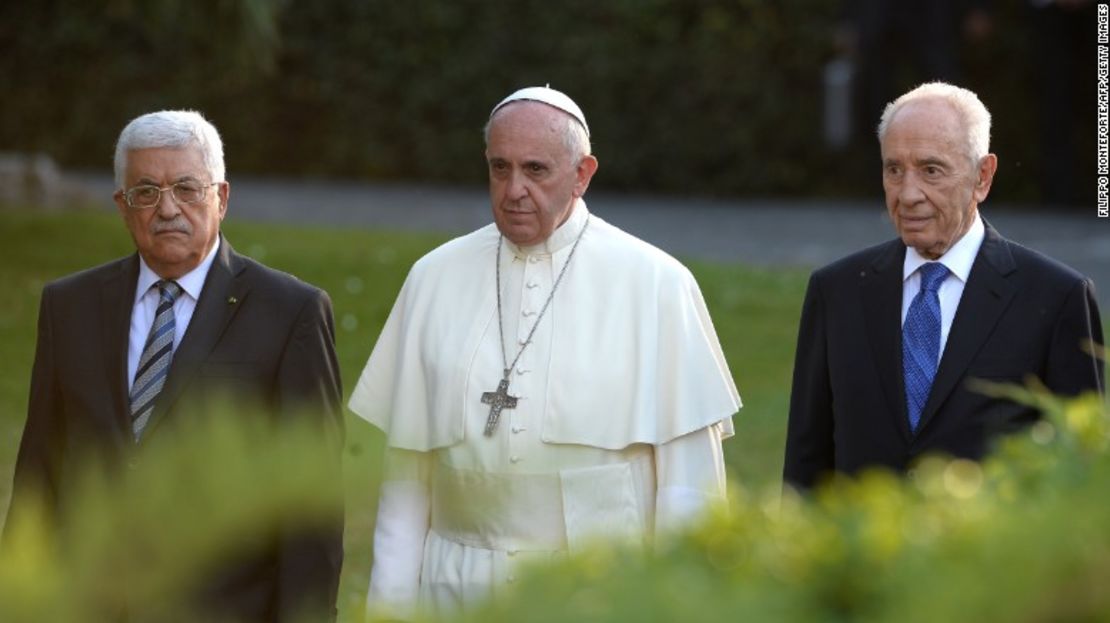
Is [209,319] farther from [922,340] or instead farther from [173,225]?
[922,340]

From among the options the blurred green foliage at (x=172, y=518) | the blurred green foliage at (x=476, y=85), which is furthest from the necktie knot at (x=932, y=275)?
the blurred green foliage at (x=476, y=85)

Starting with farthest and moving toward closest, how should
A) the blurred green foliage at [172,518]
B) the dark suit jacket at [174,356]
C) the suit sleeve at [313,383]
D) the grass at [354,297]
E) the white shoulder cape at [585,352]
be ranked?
the grass at [354,297]
the white shoulder cape at [585,352]
the dark suit jacket at [174,356]
the suit sleeve at [313,383]
the blurred green foliage at [172,518]

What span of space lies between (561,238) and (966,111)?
940 millimetres

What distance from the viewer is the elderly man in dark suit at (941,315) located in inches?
171

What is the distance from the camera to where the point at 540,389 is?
4492mm

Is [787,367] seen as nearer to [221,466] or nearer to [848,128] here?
[848,128]

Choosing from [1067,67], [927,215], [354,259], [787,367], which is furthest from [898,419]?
[1067,67]

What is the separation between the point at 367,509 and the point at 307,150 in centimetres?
1708

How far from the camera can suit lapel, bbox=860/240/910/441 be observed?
175 inches

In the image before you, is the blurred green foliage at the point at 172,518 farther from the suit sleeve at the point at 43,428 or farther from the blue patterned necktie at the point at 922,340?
the blue patterned necktie at the point at 922,340

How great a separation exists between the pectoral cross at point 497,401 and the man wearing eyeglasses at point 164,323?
0.33m

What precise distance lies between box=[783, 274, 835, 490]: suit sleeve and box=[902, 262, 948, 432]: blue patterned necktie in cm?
22

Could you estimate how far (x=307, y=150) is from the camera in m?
18.5

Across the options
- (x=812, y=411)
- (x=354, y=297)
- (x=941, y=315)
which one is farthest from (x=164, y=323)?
(x=354, y=297)
